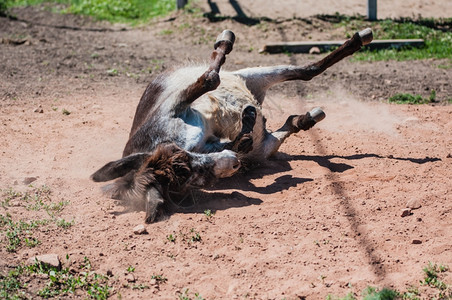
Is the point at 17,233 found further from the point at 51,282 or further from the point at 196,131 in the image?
the point at 196,131

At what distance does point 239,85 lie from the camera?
Answer: 6.13 m

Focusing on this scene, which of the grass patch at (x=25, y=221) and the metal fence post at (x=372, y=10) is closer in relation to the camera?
the grass patch at (x=25, y=221)

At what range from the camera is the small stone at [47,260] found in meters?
3.94

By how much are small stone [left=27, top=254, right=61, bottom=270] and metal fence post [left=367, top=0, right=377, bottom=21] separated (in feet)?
31.1

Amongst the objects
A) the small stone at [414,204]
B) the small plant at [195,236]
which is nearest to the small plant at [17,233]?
the small plant at [195,236]

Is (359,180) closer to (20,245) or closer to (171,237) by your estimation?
(171,237)

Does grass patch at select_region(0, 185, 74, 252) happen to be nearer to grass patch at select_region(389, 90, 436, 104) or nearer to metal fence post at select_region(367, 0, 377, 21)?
grass patch at select_region(389, 90, 436, 104)

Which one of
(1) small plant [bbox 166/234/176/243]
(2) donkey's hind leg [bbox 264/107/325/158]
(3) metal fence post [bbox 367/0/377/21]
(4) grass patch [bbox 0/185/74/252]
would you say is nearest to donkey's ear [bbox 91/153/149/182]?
(4) grass patch [bbox 0/185/74/252]

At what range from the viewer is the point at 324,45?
409 inches

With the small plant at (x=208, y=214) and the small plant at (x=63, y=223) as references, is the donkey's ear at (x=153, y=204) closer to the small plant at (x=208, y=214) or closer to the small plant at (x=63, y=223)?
the small plant at (x=208, y=214)

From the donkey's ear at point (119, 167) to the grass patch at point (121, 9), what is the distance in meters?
9.18

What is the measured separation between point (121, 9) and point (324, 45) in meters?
6.18

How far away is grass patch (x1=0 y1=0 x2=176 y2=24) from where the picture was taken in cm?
1389

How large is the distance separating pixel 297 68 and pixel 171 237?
3058mm
